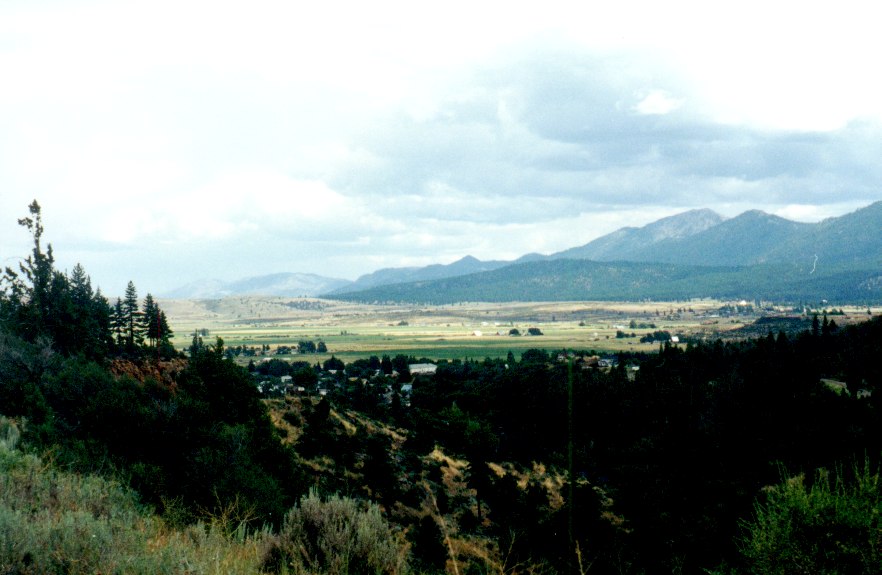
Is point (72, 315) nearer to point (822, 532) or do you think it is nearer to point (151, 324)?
point (151, 324)

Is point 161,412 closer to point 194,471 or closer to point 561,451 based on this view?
point 194,471

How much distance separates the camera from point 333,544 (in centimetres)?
818

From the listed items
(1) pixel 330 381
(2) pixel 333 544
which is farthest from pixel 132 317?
(2) pixel 333 544

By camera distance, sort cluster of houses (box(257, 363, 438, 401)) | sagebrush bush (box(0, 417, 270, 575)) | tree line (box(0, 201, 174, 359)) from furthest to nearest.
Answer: cluster of houses (box(257, 363, 438, 401))
tree line (box(0, 201, 174, 359))
sagebrush bush (box(0, 417, 270, 575))

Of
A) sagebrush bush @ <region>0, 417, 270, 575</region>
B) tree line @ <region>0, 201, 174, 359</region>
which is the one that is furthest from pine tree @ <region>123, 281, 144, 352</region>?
sagebrush bush @ <region>0, 417, 270, 575</region>

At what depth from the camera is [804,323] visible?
161000 mm

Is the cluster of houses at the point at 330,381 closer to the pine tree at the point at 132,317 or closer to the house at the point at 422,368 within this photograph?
the house at the point at 422,368

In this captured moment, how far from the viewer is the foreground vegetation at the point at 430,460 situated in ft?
28.2

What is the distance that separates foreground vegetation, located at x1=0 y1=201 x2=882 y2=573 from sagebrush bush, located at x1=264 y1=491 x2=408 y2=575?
3cm

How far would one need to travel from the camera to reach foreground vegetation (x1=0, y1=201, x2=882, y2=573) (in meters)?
8.61

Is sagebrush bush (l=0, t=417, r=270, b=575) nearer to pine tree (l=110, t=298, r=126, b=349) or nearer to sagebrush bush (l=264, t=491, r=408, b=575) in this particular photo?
sagebrush bush (l=264, t=491, r=408, b=575)

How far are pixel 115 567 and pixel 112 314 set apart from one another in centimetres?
8287

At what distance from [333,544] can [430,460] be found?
56.8 m

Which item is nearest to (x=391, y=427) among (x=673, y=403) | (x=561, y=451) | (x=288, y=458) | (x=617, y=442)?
(x=561, y=451)
